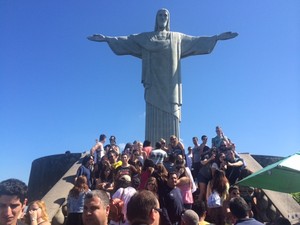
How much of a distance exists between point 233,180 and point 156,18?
25.4 ft

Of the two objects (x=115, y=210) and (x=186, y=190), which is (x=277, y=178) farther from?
(x=115, y=210)

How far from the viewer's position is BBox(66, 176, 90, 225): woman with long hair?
545 cm

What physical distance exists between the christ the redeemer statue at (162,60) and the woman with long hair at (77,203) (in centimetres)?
696

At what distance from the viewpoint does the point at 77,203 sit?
217 inches

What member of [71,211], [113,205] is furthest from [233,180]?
[113,205]

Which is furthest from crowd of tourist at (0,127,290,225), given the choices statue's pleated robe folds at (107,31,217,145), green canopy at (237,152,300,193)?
statue's pleated robe folds at (107,31,217,145)

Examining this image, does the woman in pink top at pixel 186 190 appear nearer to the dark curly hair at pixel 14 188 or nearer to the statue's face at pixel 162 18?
the dark curly hair at pixel 14 188

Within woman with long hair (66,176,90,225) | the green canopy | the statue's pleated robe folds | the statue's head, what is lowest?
woman with long hair (66,176,90,225)

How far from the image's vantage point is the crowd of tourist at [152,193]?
105 inches

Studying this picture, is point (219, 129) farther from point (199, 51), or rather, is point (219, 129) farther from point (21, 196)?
point (21, 196)

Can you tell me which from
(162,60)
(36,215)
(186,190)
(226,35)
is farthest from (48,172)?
(36,215)

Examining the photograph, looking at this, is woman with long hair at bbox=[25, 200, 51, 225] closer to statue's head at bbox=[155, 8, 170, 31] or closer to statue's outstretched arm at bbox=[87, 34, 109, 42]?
statue's outstretched arm at bbox=[87, 34, 109, 42]

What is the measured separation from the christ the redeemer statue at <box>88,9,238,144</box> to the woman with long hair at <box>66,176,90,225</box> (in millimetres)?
6956

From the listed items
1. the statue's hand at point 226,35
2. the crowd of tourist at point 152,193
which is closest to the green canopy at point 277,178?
the crowd of tourist at point 152,193
